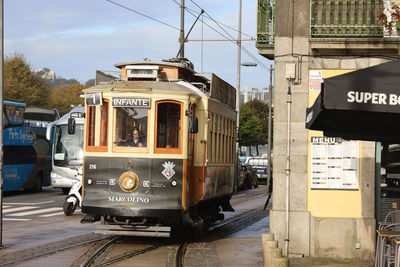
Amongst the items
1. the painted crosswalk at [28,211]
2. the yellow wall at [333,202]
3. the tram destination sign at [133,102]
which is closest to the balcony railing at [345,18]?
the yellow wall at [333,202]

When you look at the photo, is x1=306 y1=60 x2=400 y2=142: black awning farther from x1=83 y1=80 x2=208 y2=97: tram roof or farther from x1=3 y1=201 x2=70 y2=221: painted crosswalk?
x1=3 y1=201 x2=70 y2=221: painted crosswalk

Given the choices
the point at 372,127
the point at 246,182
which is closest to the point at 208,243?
the point at 372,127

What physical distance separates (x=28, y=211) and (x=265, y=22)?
12.5 metres

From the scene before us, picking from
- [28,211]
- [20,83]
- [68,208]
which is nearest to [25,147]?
[28,211]

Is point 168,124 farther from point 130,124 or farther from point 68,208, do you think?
point 68,208

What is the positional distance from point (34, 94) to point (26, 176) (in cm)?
4534

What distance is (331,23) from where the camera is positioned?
13.8m

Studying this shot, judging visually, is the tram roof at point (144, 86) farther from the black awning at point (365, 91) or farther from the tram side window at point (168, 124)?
the black awning at point (365, 91)

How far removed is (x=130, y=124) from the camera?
15336 mm

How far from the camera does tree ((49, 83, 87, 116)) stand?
9350 cm

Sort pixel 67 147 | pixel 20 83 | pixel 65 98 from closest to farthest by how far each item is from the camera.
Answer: pixel 67 147, pixel 20 83, pixel 65 98

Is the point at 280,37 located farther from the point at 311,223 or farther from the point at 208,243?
the point at 208,243

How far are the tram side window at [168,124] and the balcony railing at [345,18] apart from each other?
3.31 meters

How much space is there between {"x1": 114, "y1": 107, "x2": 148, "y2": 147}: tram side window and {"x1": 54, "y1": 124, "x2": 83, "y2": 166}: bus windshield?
1614 centimetres
